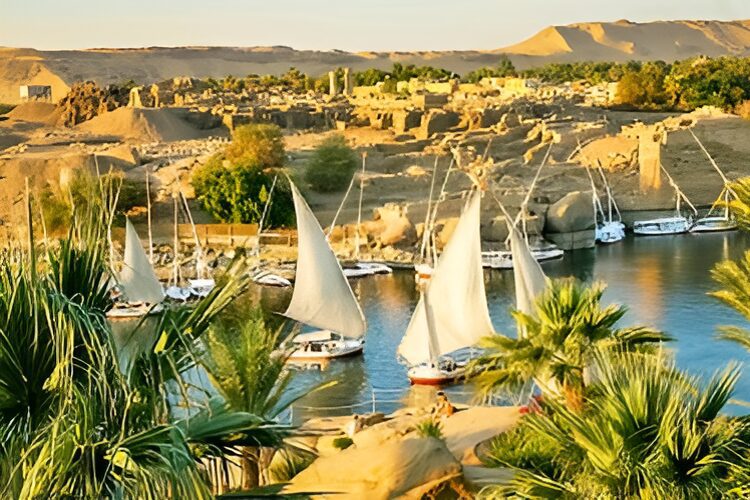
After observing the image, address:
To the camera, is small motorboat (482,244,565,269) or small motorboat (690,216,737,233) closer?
small motorboat (482,244,565,269)

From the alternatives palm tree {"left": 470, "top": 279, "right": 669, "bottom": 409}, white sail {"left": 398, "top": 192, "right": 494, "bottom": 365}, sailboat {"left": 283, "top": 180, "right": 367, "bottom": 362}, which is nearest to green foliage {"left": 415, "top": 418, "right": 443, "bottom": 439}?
palm tree {"left": 470, "top": 279, "right": 669, "bottom": 409}

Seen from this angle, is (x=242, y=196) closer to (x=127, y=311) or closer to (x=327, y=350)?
(x=127, y=311)

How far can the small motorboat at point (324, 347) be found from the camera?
21.0m

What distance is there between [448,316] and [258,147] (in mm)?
19903

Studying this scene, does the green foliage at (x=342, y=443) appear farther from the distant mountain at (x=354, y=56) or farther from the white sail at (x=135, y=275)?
the distant mountain at (x=354, y=56)

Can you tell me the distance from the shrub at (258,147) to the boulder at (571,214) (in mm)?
9047

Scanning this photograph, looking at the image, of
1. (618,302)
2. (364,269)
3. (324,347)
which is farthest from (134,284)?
(618,302)

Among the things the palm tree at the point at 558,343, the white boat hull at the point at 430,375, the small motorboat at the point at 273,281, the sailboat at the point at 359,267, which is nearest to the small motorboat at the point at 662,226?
the sailboat at the point at 359,267

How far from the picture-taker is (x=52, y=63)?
12594 centimetres

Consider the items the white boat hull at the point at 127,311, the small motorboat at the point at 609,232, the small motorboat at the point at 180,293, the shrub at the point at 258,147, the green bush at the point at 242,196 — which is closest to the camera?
the white boat hull at the point at 127,311

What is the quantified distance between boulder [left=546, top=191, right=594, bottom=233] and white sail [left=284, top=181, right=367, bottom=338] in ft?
43.4

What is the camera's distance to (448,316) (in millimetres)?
18984

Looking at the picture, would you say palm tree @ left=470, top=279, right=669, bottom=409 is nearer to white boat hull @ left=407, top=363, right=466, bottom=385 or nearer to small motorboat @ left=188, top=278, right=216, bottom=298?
white boat hull @ left=407, top=363, right=466, bottom=385

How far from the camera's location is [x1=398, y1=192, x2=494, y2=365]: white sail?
18656 mm
